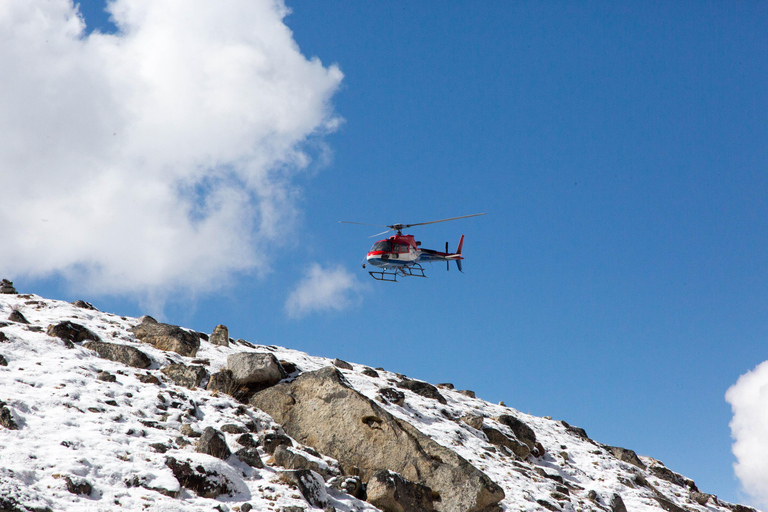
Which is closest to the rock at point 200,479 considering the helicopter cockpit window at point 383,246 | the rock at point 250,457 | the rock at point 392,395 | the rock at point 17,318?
the rock at point 250,457

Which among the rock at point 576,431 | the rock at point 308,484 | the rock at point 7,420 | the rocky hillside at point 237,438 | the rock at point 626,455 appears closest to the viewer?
the rocky hillside at point 237,438

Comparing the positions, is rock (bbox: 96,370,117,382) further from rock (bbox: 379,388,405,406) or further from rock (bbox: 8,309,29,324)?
rock (bbox: 379,388,405,406)

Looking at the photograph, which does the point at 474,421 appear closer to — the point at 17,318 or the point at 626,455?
the point at 626,455

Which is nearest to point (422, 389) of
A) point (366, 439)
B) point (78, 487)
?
point (366, 439)

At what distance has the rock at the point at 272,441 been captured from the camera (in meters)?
17.0

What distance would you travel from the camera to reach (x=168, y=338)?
74.1 feet

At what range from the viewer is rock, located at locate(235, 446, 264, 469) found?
15.7 meters

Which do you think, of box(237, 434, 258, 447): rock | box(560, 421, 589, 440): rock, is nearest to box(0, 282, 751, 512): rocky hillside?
box(237, 434, 258, 447): rock

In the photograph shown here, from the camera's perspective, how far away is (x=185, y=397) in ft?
59.6

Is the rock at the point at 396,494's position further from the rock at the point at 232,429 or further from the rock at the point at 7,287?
the rock at the point at 7,287

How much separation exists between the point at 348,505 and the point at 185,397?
6763mm

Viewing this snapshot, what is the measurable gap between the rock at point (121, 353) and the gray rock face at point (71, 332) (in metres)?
0.59

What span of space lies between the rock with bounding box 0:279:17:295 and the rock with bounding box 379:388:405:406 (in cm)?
1746

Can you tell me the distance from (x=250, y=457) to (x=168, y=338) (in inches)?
353
